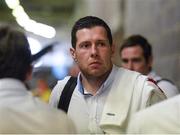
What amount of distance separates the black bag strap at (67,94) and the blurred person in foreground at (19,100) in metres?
0.79

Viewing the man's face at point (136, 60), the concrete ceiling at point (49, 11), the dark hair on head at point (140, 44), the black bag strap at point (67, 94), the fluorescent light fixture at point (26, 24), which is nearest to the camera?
the black bag strap at point (67, 94)

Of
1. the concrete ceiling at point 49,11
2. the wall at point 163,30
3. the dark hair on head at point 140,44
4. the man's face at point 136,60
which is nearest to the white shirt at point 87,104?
the man's face at point 136,60

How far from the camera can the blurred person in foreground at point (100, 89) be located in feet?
10.4

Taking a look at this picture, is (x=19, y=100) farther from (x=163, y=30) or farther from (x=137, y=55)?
(x=163, y=30)

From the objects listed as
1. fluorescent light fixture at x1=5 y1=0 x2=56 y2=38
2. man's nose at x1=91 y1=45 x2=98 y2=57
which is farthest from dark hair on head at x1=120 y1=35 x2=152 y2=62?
fluorescent light fixture at x1=5 y1=0 x2=56 y2=38

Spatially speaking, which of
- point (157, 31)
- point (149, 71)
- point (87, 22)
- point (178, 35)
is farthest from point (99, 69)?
point (157, 31)

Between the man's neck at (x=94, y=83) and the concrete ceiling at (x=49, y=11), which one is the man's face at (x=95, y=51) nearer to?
the man's neck at (x=94, y=83)

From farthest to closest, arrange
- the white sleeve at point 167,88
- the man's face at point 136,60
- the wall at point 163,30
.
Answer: the wall at point 163,30
the man's face at point 136,60
the white sleeve at point 167,88

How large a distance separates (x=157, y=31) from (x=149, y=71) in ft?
8.47

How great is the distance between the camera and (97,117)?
322 centimetres

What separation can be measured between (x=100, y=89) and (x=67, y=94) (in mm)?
218

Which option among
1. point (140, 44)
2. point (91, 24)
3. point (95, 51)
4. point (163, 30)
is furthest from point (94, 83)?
point (163, 30)

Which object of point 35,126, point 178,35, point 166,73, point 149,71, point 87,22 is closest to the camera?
point 35,126

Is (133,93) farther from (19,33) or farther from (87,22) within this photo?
(19,33)
